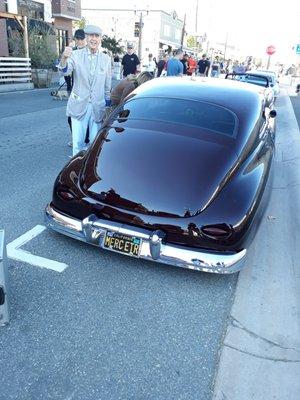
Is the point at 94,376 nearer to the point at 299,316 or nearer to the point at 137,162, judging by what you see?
the point at 299,316

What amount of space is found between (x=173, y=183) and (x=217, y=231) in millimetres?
543

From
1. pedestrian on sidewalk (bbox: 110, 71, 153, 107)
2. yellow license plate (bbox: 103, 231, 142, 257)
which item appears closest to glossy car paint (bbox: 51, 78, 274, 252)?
yellow license plate (bbox: 103, 231, 142, 257)

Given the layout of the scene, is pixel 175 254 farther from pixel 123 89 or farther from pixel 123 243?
pixel 123 89

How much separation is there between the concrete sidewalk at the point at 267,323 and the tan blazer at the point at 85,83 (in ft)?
8.79

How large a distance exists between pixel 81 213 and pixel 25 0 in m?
25.8

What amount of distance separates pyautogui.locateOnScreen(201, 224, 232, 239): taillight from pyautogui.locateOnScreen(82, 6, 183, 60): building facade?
163ft

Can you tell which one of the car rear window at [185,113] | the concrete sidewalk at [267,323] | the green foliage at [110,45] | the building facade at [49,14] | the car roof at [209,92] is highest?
the building facade at [49,14]

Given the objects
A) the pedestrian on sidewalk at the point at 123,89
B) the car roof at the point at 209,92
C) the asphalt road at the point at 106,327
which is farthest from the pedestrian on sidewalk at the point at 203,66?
the asphalt road at the point at 106,327

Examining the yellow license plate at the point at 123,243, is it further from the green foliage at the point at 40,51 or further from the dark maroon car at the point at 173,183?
the green foliage at the point at 40,51

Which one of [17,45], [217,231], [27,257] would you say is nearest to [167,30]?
[17,45]

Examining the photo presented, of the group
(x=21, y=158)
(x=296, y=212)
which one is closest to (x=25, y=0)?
(x=21, y=158)

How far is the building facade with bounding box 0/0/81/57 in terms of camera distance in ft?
65.1

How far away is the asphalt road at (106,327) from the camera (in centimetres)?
198

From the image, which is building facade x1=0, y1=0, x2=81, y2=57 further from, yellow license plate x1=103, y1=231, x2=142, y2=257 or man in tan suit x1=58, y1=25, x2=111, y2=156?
yellow license plate x1=103, y1=231, x2=142, y2=257
